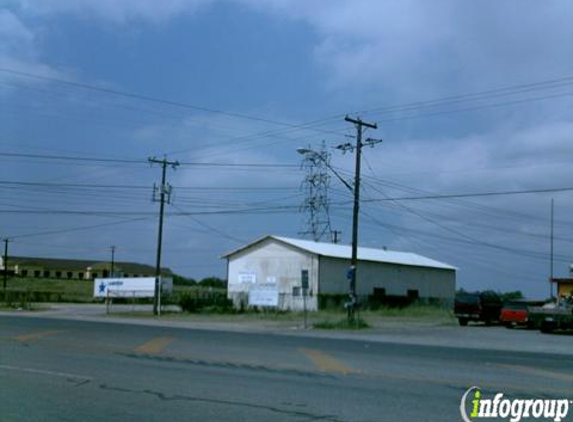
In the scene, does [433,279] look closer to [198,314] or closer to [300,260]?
[300,260]

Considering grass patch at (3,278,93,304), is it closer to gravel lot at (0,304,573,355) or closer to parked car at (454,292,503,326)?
gravel lot at (0,304,573,355)

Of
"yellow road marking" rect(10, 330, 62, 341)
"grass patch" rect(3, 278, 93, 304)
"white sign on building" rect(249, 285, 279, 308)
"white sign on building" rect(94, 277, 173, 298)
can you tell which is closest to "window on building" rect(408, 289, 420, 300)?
"white sign on building" rect(249, 285, 279, 308)

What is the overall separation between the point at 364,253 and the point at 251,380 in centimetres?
5935

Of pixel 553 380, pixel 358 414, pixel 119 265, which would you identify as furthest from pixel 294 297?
pixel 119 265

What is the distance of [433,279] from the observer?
77.1 metres

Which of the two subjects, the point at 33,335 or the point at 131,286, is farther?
the point at 131,286

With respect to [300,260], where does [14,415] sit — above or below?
below

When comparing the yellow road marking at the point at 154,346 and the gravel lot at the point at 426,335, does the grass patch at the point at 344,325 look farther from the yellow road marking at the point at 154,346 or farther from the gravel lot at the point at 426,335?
the yellow road marking at the point at 154,346

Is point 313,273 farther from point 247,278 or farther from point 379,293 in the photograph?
point 379,293

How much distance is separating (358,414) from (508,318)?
35.0 meters

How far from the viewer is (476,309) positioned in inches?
1758

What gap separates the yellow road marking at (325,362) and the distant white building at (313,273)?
38071 millimetres

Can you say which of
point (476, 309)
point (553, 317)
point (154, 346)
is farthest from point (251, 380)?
point (476, 309)

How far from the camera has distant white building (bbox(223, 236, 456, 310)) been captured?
204 ft
